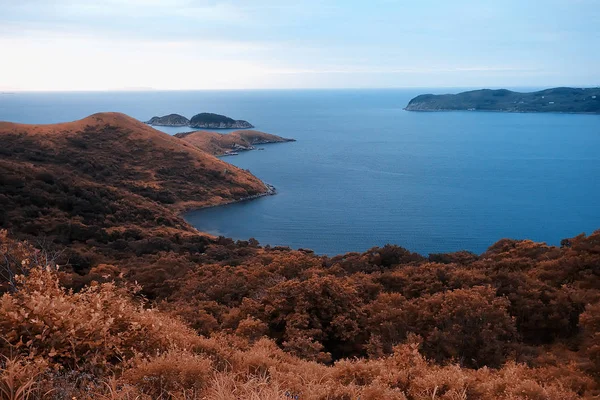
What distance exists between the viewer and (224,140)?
4766 inches

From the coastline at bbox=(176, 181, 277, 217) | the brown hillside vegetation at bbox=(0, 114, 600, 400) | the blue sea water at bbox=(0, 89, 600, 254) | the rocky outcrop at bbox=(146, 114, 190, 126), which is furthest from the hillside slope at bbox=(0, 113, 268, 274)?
the rocky outcrop at bbox=(146, 114, 190, 126)

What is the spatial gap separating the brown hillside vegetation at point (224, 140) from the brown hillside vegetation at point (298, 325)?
80.5 m

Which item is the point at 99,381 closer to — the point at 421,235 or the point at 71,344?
the point at 71,344

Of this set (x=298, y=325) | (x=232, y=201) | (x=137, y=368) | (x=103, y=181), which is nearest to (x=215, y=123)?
(x=232, y=201)

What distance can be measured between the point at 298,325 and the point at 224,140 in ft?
372

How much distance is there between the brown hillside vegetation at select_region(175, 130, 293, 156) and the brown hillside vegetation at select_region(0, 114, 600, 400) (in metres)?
80.5

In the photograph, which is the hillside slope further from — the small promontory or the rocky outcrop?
the rocky outcrop

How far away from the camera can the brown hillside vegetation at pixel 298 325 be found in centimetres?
470

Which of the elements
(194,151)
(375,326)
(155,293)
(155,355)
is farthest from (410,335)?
(194,151)

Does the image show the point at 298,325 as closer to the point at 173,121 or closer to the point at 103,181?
the point at 103,181

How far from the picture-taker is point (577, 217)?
59.2 m

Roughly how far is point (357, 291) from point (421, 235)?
40.9 metres

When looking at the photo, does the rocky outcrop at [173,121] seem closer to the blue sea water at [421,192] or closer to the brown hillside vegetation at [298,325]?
the blue sea water at [421,192]

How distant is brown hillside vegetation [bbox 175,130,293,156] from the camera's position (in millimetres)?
113100
